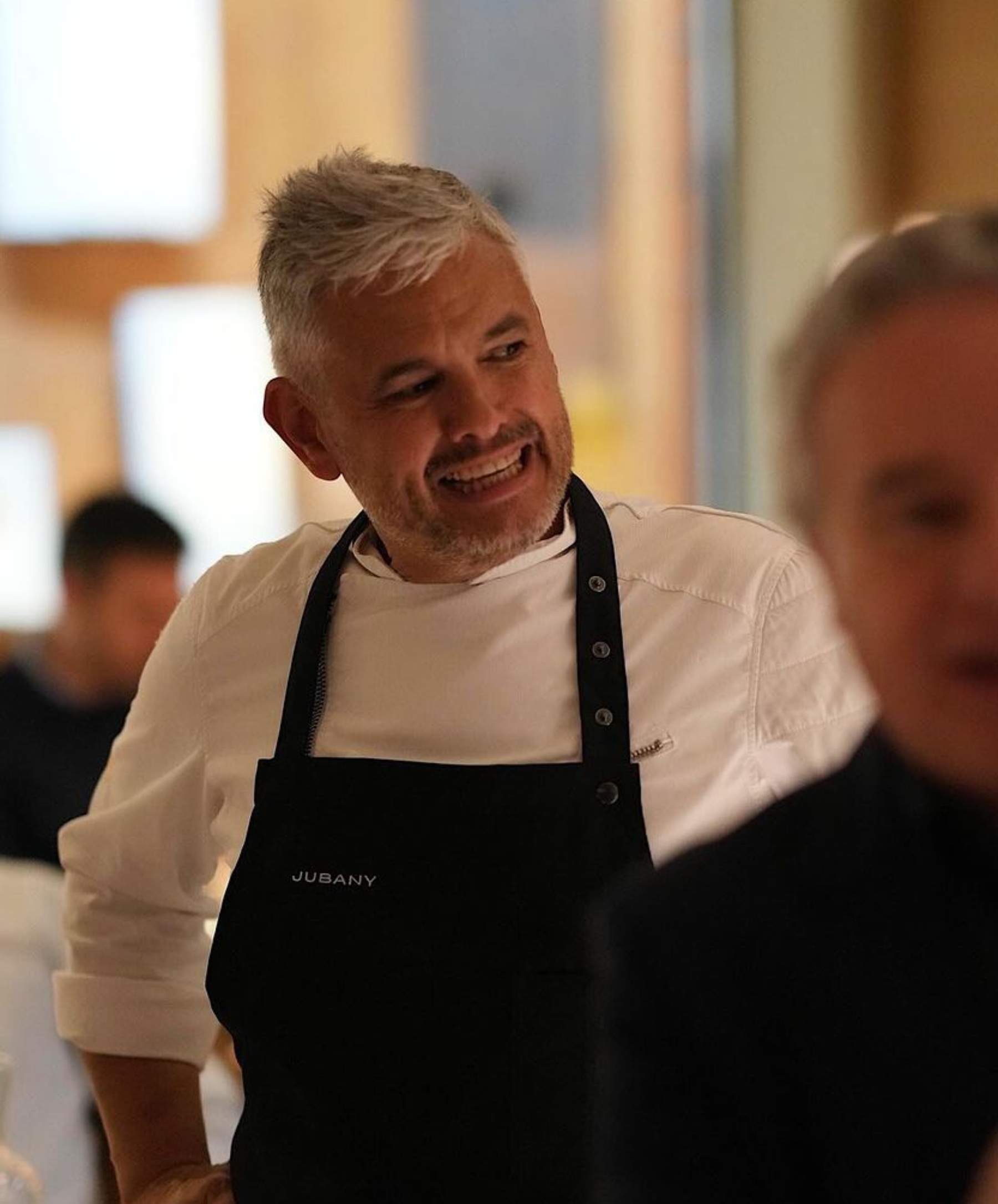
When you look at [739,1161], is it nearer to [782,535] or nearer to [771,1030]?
[771,1030]

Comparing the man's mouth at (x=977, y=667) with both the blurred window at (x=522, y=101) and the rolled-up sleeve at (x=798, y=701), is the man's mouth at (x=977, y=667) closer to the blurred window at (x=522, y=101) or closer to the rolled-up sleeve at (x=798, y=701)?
the rolled-up sleeve at (x=798, y=701)

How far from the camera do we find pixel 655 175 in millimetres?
2973

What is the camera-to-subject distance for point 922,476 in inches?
23.4

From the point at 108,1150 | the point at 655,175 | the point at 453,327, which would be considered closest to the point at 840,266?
the point at 453,327

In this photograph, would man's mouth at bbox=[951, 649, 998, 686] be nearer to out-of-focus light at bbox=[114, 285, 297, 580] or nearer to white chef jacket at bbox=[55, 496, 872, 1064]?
white chef jacket at bbox=[55, 496, 872, 1064]

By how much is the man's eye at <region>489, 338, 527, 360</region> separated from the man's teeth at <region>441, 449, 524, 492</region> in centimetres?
7

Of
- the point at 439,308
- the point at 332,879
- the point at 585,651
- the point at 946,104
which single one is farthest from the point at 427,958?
the point at 946,104

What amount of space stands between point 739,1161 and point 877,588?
9.1 inches

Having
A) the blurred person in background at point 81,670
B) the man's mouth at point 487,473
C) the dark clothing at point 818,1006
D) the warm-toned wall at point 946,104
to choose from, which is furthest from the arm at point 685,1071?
the blurred person in background at point 81,670

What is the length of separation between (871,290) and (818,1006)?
27 centimetres

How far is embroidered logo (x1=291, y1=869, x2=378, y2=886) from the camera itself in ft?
4.05

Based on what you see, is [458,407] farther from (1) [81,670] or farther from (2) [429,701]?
(1) [81,670]

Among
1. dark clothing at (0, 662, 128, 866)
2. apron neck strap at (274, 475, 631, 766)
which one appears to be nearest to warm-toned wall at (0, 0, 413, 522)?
dark clothing at (0, 662, 128, 866)

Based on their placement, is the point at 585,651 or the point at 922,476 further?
the point at 585,651
